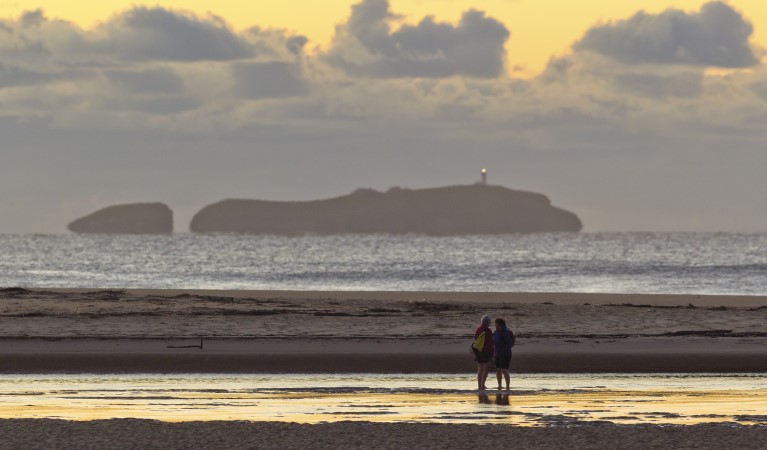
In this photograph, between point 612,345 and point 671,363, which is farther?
point 612,345

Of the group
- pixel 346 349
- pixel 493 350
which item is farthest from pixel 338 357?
pixel 493 350

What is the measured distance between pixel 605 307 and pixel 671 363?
47.8 feet

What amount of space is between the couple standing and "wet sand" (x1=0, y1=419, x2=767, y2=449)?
4751mm

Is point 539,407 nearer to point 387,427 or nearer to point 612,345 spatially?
point 387,427

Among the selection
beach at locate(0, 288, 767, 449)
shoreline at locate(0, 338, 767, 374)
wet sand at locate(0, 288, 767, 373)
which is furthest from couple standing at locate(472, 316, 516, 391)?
beach at locate(0, 288, 767, 449)

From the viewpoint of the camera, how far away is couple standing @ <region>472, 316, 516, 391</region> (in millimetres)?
20688

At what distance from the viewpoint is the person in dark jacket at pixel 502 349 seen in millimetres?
20609

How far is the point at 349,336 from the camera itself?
29.5 m

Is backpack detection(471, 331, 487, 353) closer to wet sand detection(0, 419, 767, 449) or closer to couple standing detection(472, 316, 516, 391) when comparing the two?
couple standing detection(472, 316, 516, 391)

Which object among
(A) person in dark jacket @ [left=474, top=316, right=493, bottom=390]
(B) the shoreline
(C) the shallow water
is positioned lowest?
(C) the shallow water

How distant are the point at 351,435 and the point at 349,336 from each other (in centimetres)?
1453

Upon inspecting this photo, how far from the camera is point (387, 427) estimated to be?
51.0 feet

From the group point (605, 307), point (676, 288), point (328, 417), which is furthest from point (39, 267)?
point (328, 417)

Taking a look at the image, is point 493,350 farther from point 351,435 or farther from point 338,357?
point 351,435
